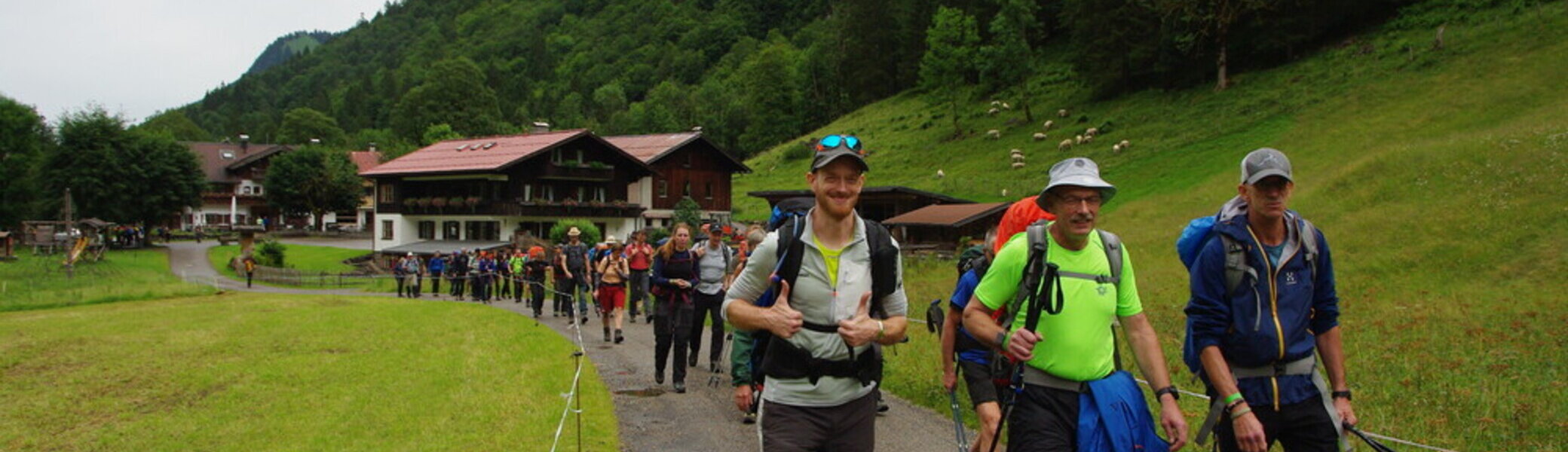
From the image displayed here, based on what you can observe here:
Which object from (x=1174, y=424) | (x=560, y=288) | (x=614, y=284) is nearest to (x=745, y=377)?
(x=1174, y=424)

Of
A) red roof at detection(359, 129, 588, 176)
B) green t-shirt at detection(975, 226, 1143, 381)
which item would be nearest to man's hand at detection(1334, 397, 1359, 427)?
green t-shirt at detection(975, 226, 1143, 381)

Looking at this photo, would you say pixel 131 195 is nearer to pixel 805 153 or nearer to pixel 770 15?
pixel 805 153

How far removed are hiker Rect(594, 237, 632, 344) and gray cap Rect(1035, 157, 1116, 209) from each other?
37.8 feet

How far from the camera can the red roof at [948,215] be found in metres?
39.4

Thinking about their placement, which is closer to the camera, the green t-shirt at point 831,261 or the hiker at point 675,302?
the green t-shirt at point 831,261

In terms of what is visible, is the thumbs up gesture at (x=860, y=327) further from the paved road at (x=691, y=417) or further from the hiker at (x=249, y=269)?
the hiker at (x=249, y=269)

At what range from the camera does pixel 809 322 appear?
13.3ft

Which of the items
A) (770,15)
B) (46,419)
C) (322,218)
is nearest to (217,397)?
(46,419)

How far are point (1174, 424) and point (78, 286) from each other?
130 ft

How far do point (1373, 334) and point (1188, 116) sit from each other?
43785 millimetres

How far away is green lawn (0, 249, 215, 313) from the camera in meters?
29.2

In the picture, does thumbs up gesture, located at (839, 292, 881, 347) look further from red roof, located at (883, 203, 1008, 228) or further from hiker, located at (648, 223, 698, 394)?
red roof, located at (883, 203, 1008, 228)

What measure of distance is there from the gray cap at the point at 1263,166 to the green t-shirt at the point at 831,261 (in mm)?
1759

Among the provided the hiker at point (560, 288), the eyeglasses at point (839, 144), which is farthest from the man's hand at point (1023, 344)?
the hiker at point (560, 288)
